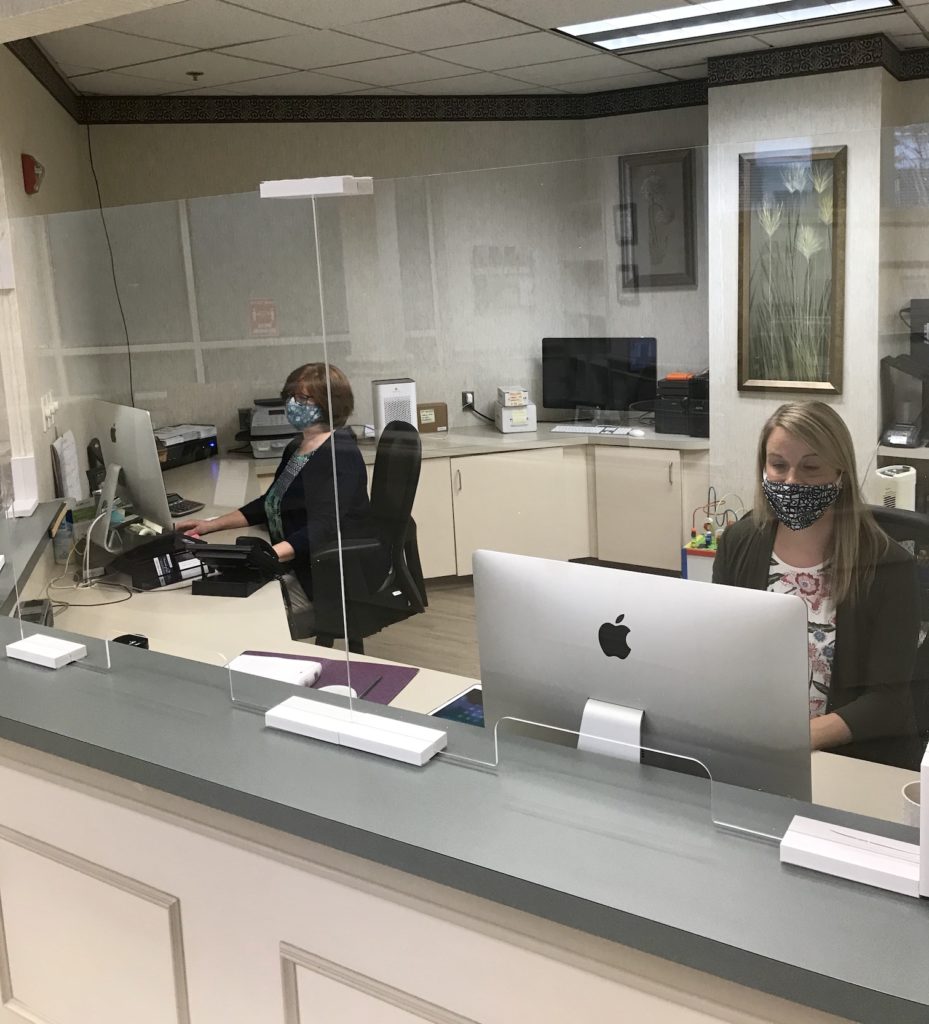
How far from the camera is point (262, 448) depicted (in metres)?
1.67

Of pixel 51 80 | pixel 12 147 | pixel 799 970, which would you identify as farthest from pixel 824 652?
pixel 51 80

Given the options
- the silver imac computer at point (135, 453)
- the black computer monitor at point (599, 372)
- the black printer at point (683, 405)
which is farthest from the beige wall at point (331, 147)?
the black printer at point (683, 405)

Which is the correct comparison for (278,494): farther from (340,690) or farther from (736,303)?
(736,303)

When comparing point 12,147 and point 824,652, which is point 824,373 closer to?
point 824,652

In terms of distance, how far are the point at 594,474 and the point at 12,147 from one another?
2390 mm

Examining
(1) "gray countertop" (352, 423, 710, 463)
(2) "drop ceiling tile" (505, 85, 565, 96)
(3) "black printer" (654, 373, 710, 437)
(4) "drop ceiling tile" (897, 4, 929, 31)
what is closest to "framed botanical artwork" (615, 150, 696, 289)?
(3) "black printer" (654, 373, 710, 437)

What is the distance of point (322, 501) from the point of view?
1.62 metres

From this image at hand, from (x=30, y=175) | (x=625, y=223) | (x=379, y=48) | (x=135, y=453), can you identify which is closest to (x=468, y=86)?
(x=379, y=48)

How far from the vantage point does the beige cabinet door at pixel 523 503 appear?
1448mm

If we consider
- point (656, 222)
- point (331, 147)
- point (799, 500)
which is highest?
point (331, 147)

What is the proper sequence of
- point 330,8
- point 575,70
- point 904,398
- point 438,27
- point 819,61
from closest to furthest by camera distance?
point 904,398, point 330,8, point 438,27, point 819,61, point 575,70

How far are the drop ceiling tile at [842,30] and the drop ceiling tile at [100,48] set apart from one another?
2495mm

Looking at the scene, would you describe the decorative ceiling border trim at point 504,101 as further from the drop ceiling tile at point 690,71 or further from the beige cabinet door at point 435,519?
the beige cabinet door at point 435,519

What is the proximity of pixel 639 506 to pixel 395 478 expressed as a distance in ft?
1.28
